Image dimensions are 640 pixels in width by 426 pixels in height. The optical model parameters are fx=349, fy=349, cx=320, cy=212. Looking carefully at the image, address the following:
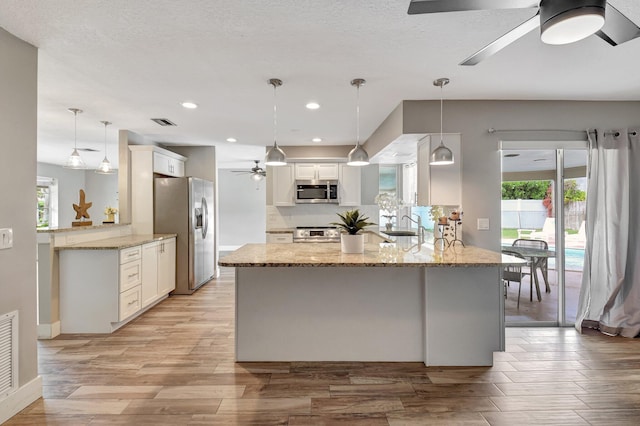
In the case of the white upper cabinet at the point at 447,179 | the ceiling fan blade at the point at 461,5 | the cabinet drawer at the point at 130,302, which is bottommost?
the cabinet drawer at the point at 130,302

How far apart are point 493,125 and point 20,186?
3.99 m

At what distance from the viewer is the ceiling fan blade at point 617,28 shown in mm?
1409

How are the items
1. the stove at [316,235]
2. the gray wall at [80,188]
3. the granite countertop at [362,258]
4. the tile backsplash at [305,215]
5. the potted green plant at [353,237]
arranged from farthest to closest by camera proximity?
the gray wall at [80,188] < the tile backsplash at [305,215] < the stove at [316,235] < the potted green plant at [353,237] < the granite countertop at [362,258]

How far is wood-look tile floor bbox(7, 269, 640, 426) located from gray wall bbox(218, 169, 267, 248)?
6.37m

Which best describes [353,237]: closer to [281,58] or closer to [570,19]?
[281,58]

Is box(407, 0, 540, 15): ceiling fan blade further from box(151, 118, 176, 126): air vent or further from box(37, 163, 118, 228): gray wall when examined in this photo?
box(37, 163, 118, 228): gray wall

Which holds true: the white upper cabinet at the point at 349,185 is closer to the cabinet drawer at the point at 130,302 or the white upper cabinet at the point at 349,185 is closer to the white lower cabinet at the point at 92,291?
the cabinet drawer at the point at 130,302

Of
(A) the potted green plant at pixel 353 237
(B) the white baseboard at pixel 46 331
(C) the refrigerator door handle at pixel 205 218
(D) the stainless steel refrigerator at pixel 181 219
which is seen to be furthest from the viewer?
(C) the refrigerator door handle at pixel 205 218

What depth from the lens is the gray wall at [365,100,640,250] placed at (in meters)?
3.55

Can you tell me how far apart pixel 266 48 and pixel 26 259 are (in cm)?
212

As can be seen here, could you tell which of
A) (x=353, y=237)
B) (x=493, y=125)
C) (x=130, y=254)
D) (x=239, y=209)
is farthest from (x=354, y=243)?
(x=239, y=209)

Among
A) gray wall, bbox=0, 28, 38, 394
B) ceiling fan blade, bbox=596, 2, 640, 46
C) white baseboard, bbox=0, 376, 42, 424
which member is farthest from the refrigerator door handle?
ceiling fan blade, bbox=596, 2, 640, 46

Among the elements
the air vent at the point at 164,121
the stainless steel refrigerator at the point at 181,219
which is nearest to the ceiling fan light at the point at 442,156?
the air vent at the point at 164,121

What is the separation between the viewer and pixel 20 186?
7.38 ft
